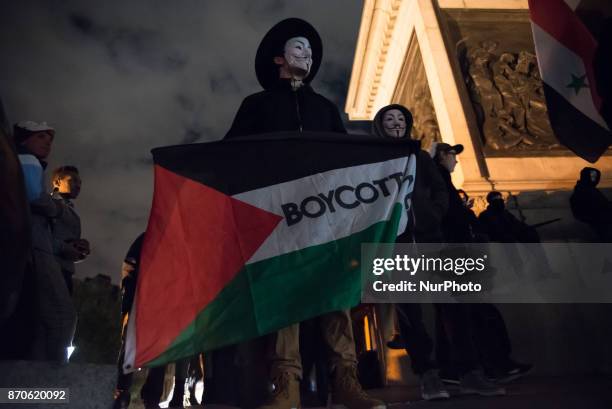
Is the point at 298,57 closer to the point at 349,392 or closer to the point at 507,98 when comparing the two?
the point at 349,392

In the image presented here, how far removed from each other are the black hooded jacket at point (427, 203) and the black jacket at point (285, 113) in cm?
77

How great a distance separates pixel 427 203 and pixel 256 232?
1.53 meters

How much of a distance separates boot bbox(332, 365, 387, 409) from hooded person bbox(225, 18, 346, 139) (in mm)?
1715

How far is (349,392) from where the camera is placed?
269cm

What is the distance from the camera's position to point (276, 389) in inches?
105

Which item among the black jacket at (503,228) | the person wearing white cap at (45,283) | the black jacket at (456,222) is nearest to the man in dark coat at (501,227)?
the black jacket at (503,228)

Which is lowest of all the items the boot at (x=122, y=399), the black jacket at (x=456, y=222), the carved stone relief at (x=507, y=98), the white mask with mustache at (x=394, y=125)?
the boot at (x=122, y=399)

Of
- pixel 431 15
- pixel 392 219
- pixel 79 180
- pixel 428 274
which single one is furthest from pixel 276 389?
pixel 431 15

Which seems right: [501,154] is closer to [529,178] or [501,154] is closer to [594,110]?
[529,178]

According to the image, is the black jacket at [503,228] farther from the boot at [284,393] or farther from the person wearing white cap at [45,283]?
the person wearing white cap at [45,283]

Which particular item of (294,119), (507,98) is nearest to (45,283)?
(294,119)

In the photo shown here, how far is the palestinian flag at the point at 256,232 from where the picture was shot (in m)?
2.79

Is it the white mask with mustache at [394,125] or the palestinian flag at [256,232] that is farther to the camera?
the white mask with mustache at [394,125]

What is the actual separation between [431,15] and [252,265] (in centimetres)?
1029
